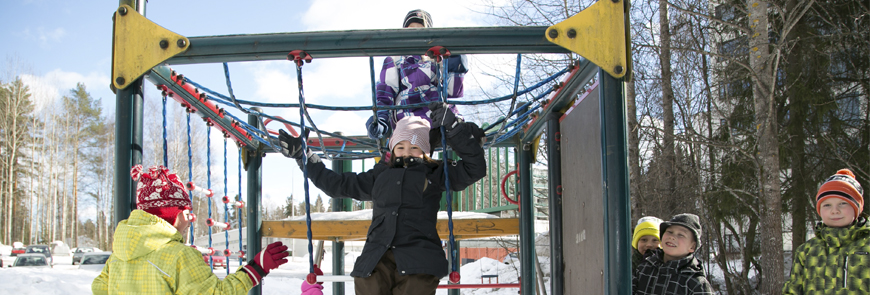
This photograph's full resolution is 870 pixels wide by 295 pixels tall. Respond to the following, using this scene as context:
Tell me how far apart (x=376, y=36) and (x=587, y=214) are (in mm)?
1095

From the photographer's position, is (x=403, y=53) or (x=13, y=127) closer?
(x=403, y=53)

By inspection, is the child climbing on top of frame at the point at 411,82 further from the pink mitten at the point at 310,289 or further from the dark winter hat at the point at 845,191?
the dark winter hat at the point at 845,191

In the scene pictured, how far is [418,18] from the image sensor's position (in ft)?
10.1

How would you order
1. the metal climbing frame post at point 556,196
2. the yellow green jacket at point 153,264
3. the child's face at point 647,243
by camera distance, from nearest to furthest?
the yellow green jacket at point 153,264, the metal climbing frame post at point 556,196, the child's face at point 647,243

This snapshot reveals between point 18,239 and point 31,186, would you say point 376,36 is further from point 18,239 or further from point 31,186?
point 18,239

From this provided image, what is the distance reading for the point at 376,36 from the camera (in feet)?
6.67

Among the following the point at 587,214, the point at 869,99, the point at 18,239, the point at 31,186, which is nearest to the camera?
the point at 587,214

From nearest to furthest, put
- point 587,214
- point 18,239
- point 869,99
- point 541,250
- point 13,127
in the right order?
point 587,214, point 869,99, point 541,250, point 13,127, point 18,239

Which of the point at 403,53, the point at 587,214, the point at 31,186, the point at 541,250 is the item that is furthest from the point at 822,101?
the point at 31,186

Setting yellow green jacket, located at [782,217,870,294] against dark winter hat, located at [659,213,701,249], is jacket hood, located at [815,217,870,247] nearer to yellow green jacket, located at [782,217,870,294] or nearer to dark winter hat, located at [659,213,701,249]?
yellow green jacket, located at [782,217,870,294]

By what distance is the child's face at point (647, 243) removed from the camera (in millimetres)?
2875

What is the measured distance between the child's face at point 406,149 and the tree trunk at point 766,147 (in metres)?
5.69

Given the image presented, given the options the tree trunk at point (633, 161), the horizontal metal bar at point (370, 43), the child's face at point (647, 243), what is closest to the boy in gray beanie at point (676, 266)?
the child's face at point (647, 243)

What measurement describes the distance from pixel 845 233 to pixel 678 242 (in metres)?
0.77
